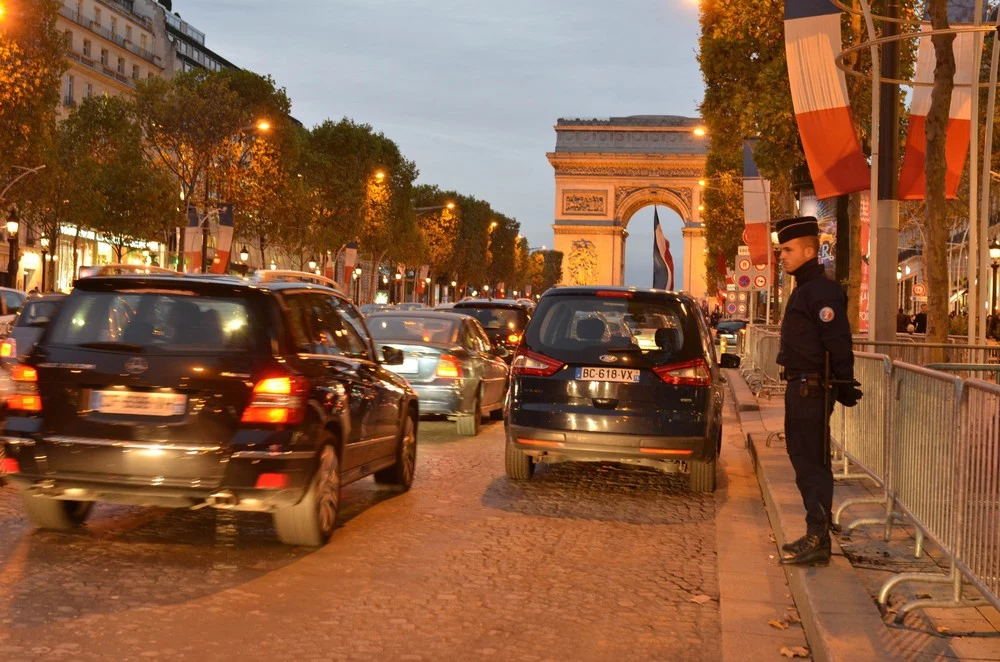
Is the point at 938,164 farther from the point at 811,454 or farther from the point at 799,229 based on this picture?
the point at 811,454

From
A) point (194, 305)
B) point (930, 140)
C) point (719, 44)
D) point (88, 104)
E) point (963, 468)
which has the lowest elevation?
point (963, 468)

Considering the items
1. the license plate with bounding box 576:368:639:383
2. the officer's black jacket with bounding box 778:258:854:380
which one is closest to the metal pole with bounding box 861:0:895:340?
the license plate with bounding box 576:368:639:383

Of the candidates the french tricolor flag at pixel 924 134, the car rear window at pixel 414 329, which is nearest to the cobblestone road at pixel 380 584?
the car rear window at pixel 414 329

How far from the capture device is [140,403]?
7.36 meters

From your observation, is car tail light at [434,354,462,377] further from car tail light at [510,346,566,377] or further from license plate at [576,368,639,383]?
license plate at [576,368,639,383]

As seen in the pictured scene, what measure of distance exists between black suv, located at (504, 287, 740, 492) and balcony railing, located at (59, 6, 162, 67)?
58.5 metres

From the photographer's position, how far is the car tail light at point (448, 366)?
1504 cm

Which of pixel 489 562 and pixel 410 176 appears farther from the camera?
pixel 410 176

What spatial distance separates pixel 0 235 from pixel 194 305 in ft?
191

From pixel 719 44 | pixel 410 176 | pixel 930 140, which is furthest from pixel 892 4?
pixel 410 176

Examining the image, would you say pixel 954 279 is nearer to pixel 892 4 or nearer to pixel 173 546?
pixel 892 4

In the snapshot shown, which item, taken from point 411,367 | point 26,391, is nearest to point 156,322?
point 26,391

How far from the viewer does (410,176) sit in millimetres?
79688

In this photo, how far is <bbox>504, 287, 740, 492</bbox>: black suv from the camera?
10.4 meters
